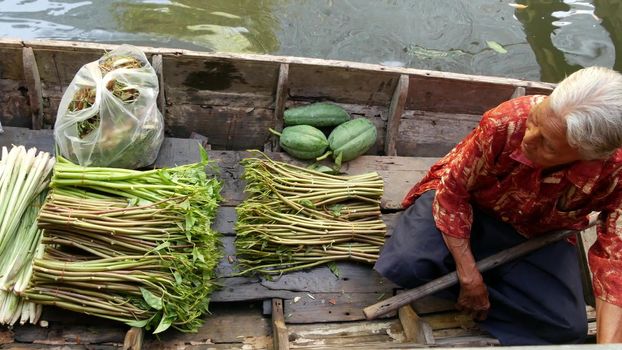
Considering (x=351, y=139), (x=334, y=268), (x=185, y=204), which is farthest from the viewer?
(x=351, y=139)

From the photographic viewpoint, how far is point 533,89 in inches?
152

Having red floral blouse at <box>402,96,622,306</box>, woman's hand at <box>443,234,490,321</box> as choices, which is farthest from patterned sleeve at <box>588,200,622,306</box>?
woman's hand at <box>443,234,490,321</box>

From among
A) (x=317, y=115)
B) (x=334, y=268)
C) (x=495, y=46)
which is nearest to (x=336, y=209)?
(x=334, y=268)

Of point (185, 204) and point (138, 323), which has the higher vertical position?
point (185, 204)

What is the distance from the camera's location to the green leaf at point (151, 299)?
2.57 m

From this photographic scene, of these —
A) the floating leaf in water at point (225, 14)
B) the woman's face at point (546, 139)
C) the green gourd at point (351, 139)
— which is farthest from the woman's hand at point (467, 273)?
the floating leaf in water at point (225, 14)

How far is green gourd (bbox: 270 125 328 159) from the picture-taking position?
3.48m

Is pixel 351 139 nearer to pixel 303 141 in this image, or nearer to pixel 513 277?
pixel 303 141

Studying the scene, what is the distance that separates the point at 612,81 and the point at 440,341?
5.33 feet

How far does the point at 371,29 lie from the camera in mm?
6410

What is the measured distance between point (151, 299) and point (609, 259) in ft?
6.86

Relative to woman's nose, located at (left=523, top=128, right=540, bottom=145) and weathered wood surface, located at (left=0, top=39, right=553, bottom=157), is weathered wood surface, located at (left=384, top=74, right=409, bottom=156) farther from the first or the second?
woman's nose, located at (left=523, top=128, right=540, bottom=145)

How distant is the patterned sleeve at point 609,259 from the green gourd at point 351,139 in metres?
1.59

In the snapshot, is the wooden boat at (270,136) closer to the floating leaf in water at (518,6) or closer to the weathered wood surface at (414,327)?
the weathered wood surface at (414,327)
